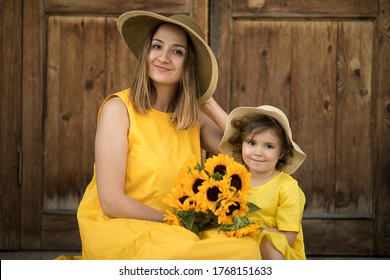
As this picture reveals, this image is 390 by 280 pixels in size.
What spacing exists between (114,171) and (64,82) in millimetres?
1585

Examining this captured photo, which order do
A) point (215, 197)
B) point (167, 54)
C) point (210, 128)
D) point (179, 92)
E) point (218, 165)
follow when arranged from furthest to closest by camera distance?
point (210, 128)
point (179, 92)
point (167, 54)
point (218, 165)
point (215, 197)

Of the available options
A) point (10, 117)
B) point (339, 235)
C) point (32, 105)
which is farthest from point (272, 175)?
point (10, 117)

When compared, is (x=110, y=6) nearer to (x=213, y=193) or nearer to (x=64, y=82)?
(x=64, y=82)

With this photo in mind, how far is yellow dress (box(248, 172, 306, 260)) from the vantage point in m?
3.43

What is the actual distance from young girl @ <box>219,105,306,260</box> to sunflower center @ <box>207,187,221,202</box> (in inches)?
14.0

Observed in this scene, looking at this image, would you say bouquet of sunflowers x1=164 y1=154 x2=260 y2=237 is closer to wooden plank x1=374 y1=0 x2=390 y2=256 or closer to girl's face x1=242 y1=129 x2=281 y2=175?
girl's face x1=242 y1=129 x2=281 y2=175

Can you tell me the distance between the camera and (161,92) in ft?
12.0

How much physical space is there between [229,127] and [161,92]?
0.38m

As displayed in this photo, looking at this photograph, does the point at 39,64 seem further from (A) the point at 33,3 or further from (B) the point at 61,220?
(B) the point at 61,220

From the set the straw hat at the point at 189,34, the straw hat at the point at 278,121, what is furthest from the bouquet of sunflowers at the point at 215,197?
the straw hat at the point at 189,34

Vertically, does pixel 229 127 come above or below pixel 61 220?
above

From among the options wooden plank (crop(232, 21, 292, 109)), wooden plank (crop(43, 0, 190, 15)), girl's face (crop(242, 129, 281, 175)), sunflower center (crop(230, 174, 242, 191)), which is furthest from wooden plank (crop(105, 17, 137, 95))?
sunflower center (crop(230, 174, 242, 191))

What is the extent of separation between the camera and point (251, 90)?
15.8 ft

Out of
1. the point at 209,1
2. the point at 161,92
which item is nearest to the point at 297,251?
the point at 161,92
